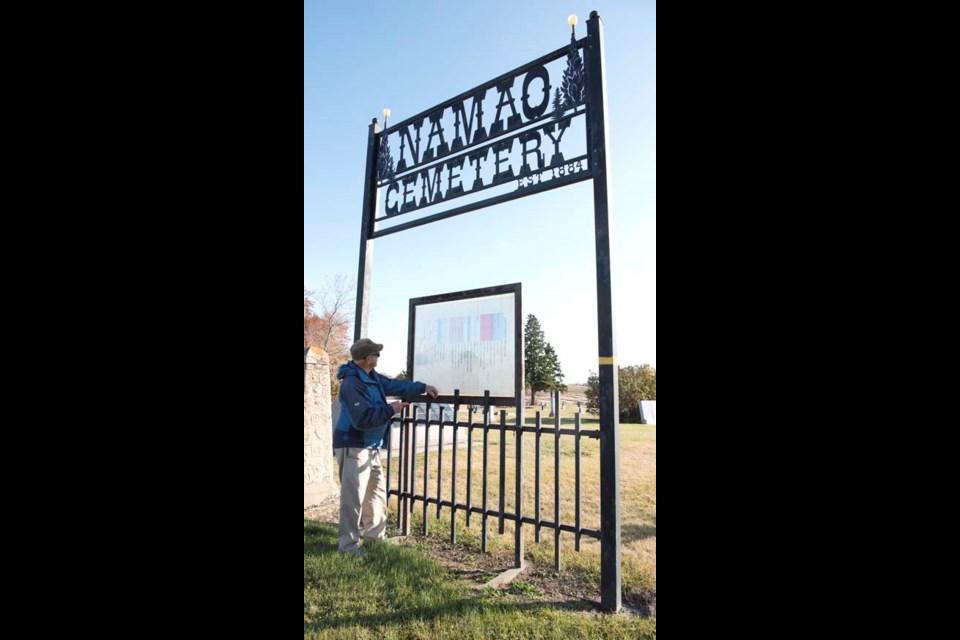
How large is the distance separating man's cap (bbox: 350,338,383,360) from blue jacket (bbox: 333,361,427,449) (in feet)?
0.32

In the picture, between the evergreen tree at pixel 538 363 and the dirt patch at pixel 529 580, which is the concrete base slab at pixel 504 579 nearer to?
the dirt patch at pixel 529 580

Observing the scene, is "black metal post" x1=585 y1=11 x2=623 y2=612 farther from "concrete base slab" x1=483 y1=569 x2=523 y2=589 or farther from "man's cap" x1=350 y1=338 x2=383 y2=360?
"man's cap" x1=350 y1=338 x2=383 y2=360

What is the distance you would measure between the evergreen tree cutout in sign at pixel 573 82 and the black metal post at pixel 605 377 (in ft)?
0.57

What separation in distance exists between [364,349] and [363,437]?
76cm

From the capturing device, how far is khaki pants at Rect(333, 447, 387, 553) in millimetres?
4418

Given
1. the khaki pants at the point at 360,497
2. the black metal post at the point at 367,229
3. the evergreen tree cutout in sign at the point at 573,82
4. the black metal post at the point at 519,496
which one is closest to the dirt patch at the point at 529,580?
the black metal post at the point at 519,496

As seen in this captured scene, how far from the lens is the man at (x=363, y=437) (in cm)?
439

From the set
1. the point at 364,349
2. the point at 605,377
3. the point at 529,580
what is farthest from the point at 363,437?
the point at 605,377

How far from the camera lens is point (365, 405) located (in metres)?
4.35

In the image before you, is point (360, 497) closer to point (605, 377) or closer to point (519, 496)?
point (519, 496)
